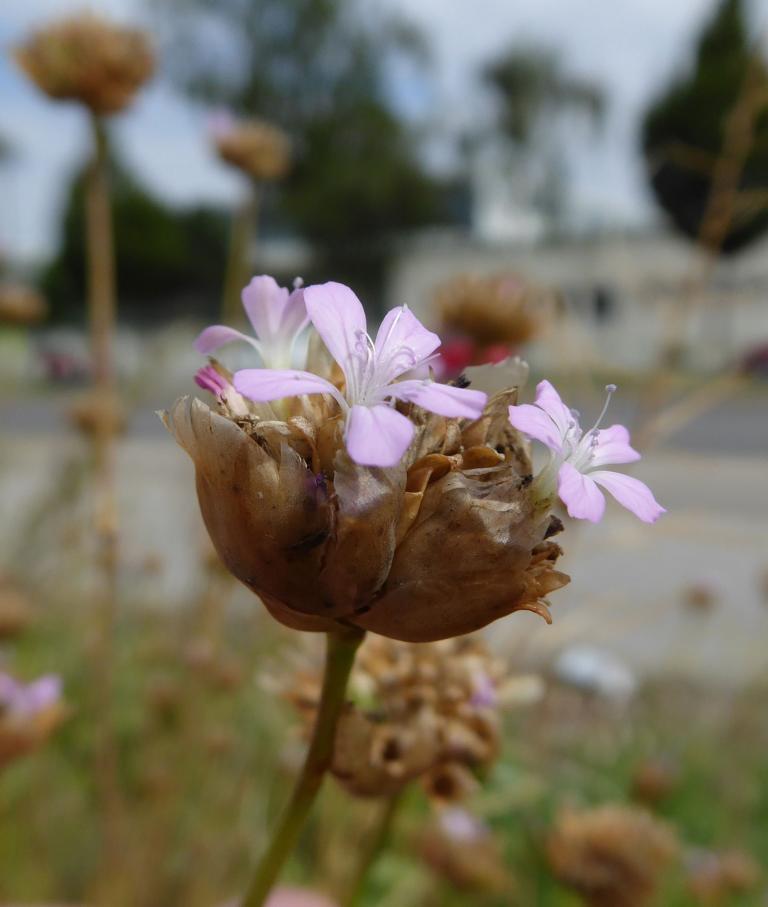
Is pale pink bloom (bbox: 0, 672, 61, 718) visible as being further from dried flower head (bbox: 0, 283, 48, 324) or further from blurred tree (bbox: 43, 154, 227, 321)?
blurred tree (bbox: 43, 154, 227, 321)

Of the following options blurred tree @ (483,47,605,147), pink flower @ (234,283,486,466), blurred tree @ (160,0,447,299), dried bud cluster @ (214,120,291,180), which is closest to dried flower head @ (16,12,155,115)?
dried bud cluster @ (214,120,291,180)

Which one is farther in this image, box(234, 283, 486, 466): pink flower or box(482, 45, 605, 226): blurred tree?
box(482, 45, 605, 226): blurred tree

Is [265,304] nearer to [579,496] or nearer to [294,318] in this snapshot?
[294,318]

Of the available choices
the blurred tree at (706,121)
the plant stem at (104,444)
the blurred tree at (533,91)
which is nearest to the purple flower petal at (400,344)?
the plant stem at (104,444)

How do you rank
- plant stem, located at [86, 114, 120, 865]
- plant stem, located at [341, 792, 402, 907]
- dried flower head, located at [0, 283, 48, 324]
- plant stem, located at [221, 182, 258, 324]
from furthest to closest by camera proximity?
dried flower head, located at [0, 283, 48, 324], plant stem, located at [221, 182, 258, 324], plant stem, located at [86, 114, 120, 865], plant stem, located at [341, 792, 402, 907]

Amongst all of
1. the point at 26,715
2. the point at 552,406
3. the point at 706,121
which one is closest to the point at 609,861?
the point at 26,715

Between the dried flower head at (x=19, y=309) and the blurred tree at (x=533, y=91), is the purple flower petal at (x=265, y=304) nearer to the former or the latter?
the dried flower head at (x=19, y=309)
